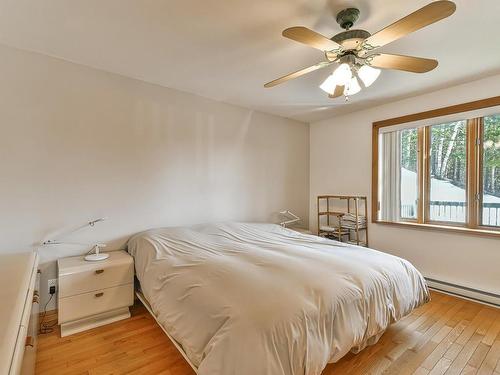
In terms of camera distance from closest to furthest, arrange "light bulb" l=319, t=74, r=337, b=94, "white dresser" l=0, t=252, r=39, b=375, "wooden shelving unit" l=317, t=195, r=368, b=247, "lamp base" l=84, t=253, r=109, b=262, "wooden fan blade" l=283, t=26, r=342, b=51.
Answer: "white dresser" l=0, t=252, r=39, b=375
"wooden fan blade" l=283, t=26, r=342, b=51
"light bulb" l=319, t=74, r=337, b=94
"lamp base" l=84, t=253, r=109, b=262
"wooden shelving unit" l=317, t=195, r=368, b=247

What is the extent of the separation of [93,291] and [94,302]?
10 centimetres

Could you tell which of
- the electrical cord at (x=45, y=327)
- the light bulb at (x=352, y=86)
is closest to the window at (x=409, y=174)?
the light bulb at (x=352, y=86)

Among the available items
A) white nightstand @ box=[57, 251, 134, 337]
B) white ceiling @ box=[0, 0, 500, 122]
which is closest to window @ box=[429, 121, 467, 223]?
white ceiling @ box=[0, 0, 500, 122]

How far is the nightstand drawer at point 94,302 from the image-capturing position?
6.77 feet

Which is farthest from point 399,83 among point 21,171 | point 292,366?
point 21,171

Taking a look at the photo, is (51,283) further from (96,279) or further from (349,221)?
(349,221)

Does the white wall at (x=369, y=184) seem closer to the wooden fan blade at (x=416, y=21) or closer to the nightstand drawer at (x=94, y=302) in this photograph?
the wooden fan blade at (x=416, y=21)

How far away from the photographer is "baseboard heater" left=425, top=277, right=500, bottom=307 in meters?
2.65

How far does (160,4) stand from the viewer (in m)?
1.68

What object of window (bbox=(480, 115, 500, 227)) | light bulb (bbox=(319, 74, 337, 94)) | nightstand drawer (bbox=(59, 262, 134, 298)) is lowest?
nightstand drawer (bbox=(59, 262, 134, 298))

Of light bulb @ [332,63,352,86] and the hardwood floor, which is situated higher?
light bulb @ [332,63,352,86]

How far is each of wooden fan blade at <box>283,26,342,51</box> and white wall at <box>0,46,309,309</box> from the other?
1961 millimetres

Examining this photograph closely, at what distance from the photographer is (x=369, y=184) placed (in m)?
3.74

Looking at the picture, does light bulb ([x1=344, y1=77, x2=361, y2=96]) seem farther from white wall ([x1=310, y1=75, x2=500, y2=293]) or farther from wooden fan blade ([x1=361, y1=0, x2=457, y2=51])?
white wall ([x1=310, y1=75, x2=500, y2=293])
